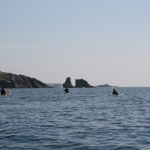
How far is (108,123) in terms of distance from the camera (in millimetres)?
27672

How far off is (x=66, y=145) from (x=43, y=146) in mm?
1402

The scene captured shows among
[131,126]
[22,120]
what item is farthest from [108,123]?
[22,120]

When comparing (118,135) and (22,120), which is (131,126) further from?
(22,120)

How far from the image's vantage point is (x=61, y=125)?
86.1 feet

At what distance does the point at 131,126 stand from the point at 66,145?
30.1 feet

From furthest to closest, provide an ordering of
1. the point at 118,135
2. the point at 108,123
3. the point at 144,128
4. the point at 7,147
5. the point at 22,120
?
the point at 22,120 < the point at 108,123 < the point at 144,128 < the point at 118,135 < the point at 7,147

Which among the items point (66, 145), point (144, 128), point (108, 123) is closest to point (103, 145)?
point (66, 145)

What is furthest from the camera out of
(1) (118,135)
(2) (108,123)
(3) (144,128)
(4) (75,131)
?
(2) (108,123)

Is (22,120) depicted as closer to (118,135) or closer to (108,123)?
(108,123)

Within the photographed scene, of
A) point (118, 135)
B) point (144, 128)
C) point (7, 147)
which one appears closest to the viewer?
point (7, 147)

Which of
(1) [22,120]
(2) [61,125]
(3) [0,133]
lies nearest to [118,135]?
(2) [61,125]

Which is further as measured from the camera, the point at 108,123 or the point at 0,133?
the point at 108,123

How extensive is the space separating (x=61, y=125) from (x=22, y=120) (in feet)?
16.9

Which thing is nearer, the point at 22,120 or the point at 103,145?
the point at 103,145
